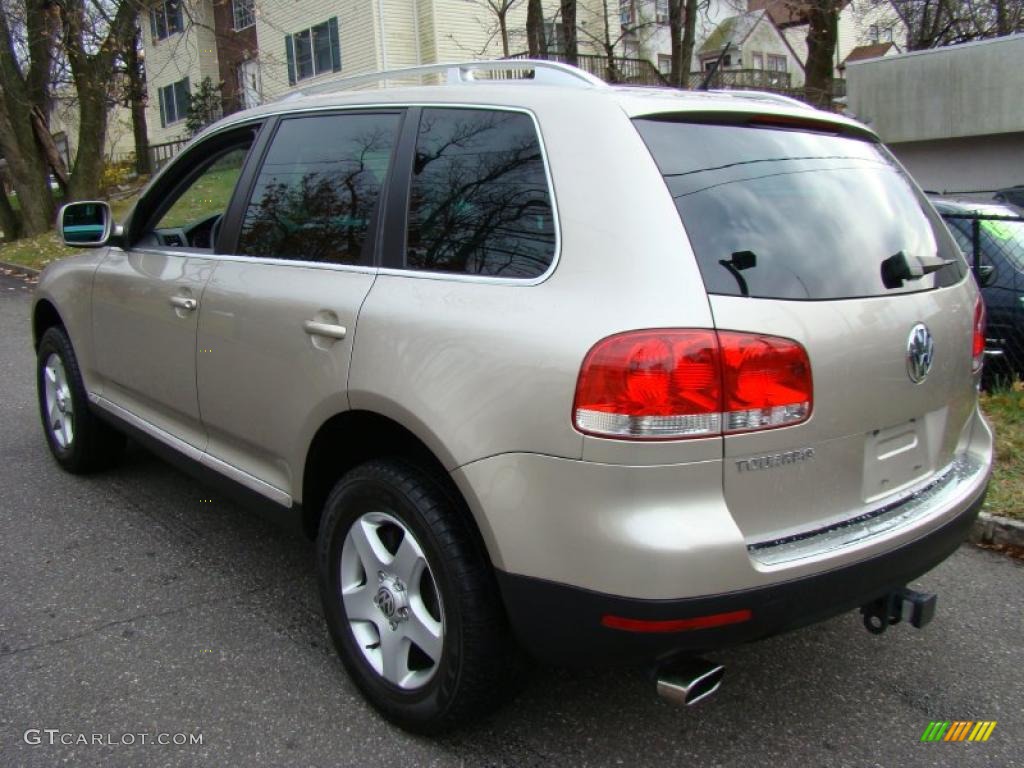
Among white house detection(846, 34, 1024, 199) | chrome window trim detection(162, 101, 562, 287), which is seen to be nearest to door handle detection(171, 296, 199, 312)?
chrome window trim detection(162, 101, 562, 287)

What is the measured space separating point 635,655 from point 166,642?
1882 millimetres

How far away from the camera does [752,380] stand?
214cm

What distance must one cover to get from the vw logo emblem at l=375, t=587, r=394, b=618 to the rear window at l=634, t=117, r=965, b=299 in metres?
1.29

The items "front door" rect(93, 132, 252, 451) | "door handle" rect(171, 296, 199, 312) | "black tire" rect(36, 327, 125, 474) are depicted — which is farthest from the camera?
"black tire" rect(36, 327, 125, 474)

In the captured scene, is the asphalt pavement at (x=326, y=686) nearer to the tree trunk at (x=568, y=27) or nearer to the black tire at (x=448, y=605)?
the black tire at (x=448, y=605)

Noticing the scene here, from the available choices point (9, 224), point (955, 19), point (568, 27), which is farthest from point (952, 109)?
point (9, 224)

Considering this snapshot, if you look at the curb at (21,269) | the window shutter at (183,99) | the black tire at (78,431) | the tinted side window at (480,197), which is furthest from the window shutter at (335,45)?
the tinted side window at (480,197)

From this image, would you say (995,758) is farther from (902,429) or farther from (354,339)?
(354,339)

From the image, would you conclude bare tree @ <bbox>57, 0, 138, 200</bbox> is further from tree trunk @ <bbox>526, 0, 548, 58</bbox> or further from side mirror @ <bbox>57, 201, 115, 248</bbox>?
side mirror @ <bbox>57, 201, 115, 248</bbox>

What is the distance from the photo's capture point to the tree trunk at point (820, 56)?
632 inches

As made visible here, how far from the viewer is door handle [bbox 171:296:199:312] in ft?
11.5

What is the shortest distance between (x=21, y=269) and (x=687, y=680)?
16.1 metres

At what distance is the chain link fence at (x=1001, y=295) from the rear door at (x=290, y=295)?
4700mm

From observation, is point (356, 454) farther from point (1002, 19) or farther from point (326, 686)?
point (1002, 19)
